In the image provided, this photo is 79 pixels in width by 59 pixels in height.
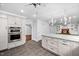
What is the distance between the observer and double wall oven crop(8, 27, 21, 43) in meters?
3.58

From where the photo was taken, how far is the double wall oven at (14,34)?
3.58 metres

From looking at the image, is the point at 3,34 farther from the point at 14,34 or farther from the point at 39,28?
the point at 39,28

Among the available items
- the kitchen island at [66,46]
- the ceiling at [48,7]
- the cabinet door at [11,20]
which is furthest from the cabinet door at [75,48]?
the cabinet door at [11,20]

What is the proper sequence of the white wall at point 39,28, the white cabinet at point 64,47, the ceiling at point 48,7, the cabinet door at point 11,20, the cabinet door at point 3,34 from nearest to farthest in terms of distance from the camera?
the white cabinet at point 64,47, the ceiling at point 48,7, the cabinet door at point 3,34, the cabinet door at point 11,20, the white wall at point 39,28

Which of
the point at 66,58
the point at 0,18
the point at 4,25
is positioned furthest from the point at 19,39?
the point at 66,58

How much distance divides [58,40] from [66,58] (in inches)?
76.9

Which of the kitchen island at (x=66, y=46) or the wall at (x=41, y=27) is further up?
the wall at (x=41, y=27)

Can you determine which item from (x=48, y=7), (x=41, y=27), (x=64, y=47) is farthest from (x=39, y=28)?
(x=64, y=47)

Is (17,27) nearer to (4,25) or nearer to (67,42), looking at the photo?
(4,25)

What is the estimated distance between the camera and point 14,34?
3.84 m

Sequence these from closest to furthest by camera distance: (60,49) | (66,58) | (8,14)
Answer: (66,58) < (60,49) < (8,14)

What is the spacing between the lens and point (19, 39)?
166 inches

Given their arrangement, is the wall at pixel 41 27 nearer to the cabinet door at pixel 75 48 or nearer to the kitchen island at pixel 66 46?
the kitchen island at pixel 66 46

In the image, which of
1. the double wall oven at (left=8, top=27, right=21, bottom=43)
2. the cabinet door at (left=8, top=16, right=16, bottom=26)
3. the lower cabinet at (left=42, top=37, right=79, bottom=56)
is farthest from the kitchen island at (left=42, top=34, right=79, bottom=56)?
the cabinet door at (left=8, top=16, right=16, bottom=26)
